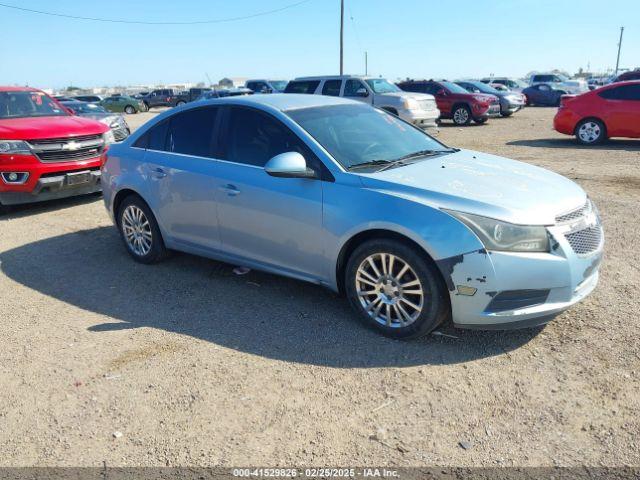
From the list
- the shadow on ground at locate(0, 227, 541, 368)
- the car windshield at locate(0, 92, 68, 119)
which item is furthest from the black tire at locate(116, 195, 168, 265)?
the car windshield at locate(0, 92, 68, 119)

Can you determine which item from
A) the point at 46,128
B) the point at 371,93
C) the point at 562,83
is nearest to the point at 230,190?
the point at 46,128

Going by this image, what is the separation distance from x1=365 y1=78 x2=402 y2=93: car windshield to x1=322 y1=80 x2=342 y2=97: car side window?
917mm

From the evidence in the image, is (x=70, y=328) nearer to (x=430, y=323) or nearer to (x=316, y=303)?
(x=316, y=303)

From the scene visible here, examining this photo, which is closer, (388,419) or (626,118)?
(388,419)

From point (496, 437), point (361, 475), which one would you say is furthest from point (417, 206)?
point (361, 475)

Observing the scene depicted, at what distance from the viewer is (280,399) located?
3.24 metres

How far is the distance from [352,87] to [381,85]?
1.06 meters

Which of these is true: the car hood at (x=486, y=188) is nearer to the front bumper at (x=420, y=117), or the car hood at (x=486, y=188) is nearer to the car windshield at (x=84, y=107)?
the front bumper at (x=420, y=117)

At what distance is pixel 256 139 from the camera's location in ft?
15.0

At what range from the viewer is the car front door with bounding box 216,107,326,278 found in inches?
162

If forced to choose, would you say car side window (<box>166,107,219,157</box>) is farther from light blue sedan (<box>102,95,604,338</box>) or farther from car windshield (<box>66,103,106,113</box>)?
car windshield (<box>66,103,106,113</box>)

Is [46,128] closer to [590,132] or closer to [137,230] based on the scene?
[137,230]

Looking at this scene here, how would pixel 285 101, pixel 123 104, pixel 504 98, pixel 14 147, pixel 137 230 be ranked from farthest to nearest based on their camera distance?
pixel 123 104
pixel 504 98
pixel 14 147
pixel 137 230
pixel 285 101

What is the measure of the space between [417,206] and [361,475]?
5.69ft
